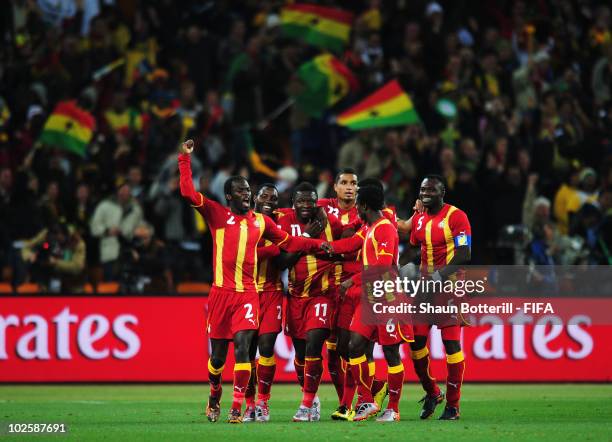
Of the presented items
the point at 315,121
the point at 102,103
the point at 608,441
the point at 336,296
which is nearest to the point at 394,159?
the point at 315,121

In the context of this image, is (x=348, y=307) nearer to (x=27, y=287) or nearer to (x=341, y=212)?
(x=341, y=212)

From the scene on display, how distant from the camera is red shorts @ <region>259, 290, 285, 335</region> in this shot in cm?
1388

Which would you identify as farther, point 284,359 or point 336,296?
point 284,359

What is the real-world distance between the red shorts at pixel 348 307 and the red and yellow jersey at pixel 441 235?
0.82 meters

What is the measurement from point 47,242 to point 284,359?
3.92 m

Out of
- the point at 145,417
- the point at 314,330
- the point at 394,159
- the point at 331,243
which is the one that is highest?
the point at 394,159

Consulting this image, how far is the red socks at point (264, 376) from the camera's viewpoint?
13805 millimetres

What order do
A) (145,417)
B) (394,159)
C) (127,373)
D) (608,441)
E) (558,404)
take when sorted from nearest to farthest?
1. (608,441)
2. (145,417)
3. (558,404)
4. (127,373)
5. (394,159)

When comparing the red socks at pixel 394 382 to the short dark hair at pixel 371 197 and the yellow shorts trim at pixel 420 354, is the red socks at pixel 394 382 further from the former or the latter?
the short dark hair at pixel 371 197

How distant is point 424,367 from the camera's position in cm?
1408

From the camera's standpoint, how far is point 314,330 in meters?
13.7

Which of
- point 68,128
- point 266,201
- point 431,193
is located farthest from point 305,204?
point 68,128

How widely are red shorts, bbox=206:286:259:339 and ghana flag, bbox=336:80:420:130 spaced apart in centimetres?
857

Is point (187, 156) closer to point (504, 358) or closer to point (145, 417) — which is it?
point (145, 417)
